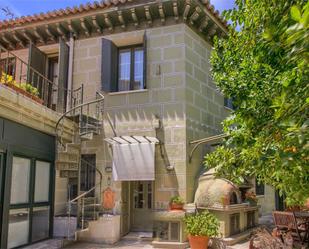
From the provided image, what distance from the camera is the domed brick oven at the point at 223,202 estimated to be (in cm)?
917

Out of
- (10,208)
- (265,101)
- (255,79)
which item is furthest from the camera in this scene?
(10,208)

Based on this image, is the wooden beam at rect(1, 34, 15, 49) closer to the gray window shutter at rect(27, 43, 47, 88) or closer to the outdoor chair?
the gray window shutter at rect(27, 43, 47, 88)

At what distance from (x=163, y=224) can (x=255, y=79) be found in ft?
20.3

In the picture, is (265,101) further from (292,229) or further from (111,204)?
(111,204)

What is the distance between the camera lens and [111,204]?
10.1m

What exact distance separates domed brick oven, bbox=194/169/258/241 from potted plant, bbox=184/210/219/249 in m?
0.88

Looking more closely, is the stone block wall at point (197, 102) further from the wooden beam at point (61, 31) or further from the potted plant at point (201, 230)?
the wooden beam at point (61, 31)

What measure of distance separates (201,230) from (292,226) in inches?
75.8

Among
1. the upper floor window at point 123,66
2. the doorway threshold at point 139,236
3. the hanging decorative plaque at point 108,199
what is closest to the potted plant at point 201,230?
the doorway threshold at point 139,236

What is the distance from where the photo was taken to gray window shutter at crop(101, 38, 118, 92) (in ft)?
35.3

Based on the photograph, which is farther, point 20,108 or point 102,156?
point 102,156

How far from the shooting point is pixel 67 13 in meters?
A: 10.9

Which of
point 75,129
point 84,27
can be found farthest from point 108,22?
point 75,129

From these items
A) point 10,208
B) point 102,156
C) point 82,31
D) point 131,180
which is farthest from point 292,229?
point 82,31
